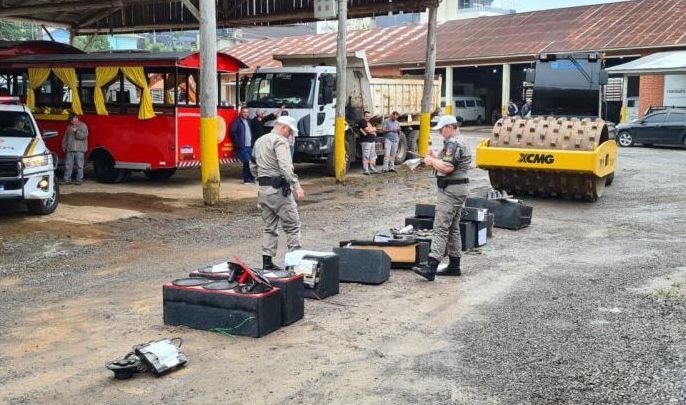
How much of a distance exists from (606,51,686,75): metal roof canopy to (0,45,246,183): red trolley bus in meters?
19.2

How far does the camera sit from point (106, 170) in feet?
57.0

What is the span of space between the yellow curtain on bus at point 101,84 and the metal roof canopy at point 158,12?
2997mm

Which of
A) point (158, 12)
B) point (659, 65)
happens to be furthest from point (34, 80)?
point (659, 65)

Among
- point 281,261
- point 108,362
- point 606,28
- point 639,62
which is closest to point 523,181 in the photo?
point 281,261

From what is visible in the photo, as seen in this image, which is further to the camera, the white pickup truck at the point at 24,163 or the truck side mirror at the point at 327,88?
the truck side mirror at the point at 327,88

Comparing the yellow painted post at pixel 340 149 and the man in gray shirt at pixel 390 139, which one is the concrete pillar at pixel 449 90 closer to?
the man in gray shirt at pixel 390 139

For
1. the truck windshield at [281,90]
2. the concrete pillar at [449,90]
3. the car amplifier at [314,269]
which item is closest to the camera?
the car amplifier at [314,269]

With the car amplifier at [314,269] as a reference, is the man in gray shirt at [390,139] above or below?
above

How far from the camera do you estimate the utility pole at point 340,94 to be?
17750 millimetres

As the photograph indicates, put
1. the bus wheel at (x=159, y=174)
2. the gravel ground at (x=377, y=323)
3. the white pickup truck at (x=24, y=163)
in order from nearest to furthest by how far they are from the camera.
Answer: the gravel ground at (x=377, y=323) → the white pickup truck at (x=24, y=163) → the bus wheel at (x=159, y=174)

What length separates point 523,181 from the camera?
14.6 metres

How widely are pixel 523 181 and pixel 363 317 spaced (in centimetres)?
847

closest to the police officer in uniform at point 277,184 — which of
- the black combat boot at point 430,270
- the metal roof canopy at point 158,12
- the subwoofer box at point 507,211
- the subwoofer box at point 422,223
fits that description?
the black combat boot at point 430,270

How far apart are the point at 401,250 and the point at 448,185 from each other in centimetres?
107
